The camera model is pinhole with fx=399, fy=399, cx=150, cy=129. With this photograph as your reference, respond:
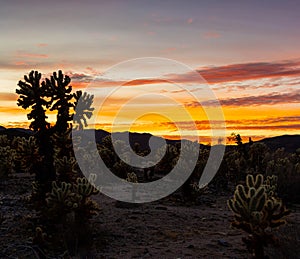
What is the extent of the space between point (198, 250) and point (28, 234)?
167 inches

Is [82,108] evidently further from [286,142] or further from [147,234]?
[286,142]

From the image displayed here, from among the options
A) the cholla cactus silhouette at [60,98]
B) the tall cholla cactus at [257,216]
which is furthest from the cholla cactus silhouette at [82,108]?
the tall cholla cactus at [257,216]

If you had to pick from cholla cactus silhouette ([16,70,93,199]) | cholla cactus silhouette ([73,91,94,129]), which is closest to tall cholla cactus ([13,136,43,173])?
cholla cactus silhouette ([16,70,93,199])

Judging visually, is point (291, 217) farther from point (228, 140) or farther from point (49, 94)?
point (228, 140)

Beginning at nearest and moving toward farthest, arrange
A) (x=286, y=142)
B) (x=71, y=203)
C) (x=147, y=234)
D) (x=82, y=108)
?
(x=71, y=203) < (x=147, y=234) < (x=82, y=108) < (x=286, y=142)

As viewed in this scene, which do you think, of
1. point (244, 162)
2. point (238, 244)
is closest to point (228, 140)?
point (244, 162)

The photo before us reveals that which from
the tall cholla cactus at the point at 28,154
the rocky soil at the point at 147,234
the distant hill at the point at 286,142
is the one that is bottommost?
the rocky soil at the point at 147,234

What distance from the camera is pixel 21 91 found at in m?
11.4

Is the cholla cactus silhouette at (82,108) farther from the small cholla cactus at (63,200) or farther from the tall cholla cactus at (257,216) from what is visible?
the tall cholla cactus at (257,216)

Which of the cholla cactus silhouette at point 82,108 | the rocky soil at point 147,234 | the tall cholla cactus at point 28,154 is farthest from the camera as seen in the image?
the cholla cactus silhouette at point 82,108

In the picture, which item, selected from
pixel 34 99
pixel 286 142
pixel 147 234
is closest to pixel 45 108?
pixel 34 99

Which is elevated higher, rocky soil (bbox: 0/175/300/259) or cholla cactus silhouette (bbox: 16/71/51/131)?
cholla cactus silhouette (bbox: 16/71/51/131)

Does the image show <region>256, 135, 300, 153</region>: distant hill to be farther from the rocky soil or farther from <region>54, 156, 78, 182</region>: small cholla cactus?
<region>54, 156, 78, 182</region>: small cholla cactus

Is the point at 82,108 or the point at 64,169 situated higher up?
the point at 82,108
